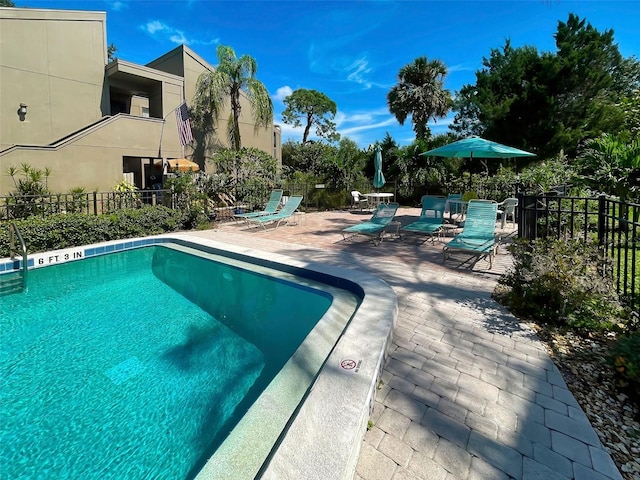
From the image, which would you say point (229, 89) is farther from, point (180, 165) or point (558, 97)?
point (558, 97)

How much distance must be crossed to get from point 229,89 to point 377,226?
14.5 m

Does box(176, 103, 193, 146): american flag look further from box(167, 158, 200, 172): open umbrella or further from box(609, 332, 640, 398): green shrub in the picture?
box(609, 332, 640, 398): green shrub

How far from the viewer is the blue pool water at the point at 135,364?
2.56 m

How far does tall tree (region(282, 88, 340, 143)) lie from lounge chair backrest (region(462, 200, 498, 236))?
33.1 metres

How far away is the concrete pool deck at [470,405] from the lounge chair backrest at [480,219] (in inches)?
90.7

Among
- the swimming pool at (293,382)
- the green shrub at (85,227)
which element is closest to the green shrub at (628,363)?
the swimming pool at (293,382)

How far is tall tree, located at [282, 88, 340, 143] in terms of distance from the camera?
3734 cm

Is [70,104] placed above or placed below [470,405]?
above

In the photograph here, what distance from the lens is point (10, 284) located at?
20.6 feet

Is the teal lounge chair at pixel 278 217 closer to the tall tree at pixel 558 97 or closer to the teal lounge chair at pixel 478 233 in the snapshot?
the teal lounge chair at pixel 478 233

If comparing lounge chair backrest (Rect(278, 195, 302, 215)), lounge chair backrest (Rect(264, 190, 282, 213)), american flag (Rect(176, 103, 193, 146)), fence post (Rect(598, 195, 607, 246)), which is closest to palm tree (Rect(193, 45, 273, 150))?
american flag (Rect(176, 103, 193, 146))

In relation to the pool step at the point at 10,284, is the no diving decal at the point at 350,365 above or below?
above

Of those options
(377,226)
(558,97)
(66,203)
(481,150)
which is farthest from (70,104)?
(558,97)

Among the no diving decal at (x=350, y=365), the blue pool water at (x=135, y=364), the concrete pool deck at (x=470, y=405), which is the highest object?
the no diving decal at (x=350, y=365)
